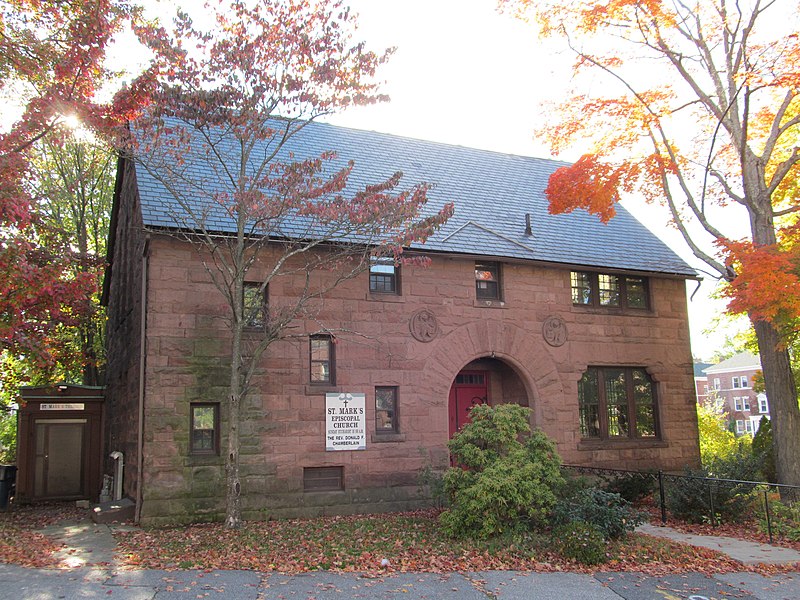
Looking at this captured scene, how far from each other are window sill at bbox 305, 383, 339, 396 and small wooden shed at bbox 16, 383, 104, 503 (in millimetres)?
7407

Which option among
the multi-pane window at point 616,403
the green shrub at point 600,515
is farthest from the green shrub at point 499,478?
the multi-pane window at point 616,403

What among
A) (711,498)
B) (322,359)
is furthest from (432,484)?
(711,498)

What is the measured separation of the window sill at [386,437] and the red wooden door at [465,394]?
2208 mm

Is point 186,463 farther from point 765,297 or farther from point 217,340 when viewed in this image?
point 765,297

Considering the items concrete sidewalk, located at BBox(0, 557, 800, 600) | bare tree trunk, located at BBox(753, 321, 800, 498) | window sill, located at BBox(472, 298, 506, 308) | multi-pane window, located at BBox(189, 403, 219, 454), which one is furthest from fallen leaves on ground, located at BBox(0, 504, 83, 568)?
bare tree trunk, located at BBox(753, 321, 800, 498)

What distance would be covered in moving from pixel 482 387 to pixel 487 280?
2.74 meters

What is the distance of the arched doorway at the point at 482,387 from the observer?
1645 cm

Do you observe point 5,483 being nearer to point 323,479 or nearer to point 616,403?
point 323,479

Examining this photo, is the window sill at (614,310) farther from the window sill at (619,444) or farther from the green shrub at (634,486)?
the green shrub at (634,486)

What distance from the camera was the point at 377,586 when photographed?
8.35m

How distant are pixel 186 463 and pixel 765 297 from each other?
440 inches

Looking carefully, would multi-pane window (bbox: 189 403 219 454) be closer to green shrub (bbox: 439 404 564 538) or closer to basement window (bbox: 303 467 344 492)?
basement window (bbox: 303 467 344 492)

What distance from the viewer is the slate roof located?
16.5m

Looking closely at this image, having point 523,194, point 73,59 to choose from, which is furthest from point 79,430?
point 523,194
